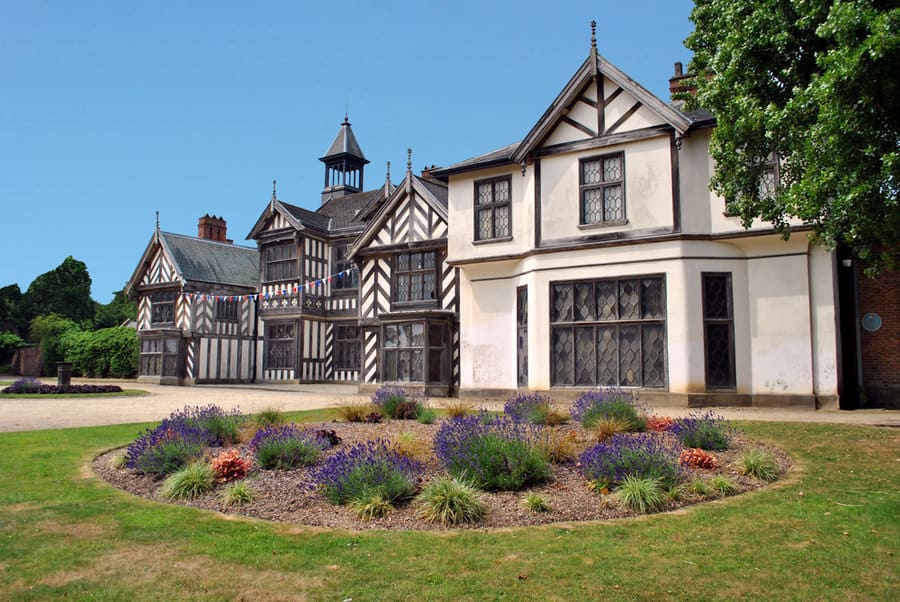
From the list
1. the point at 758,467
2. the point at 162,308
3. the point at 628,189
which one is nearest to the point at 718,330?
the point at 628,189

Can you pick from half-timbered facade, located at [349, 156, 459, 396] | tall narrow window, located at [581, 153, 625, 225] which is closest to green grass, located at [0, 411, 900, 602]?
tall narrow window, located at [581, 153, 625, 225]

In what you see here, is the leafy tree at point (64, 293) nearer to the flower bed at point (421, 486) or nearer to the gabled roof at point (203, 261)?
the gabled roof at point (203, 261)

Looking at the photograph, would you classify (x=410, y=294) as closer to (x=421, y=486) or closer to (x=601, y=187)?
(x=601, y=187)

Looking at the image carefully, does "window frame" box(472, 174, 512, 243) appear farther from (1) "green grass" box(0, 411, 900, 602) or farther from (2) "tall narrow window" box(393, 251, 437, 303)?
(1) "green grass" box(0, 411, 900, 602)

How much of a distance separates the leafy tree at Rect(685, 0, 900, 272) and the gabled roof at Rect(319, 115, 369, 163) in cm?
2897

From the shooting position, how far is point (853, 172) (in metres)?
9.87

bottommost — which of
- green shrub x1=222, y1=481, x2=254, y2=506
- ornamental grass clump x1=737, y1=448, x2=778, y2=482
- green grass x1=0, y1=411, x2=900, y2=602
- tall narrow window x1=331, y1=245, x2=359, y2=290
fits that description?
green grass x1=0, y1=411, x2=900, y2=602

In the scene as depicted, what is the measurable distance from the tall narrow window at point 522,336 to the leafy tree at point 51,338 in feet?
114

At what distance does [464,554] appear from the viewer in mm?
5359

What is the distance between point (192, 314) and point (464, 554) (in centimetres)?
3097

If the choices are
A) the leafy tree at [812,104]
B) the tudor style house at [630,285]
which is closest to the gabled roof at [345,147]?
the tudor style house at [630,285]

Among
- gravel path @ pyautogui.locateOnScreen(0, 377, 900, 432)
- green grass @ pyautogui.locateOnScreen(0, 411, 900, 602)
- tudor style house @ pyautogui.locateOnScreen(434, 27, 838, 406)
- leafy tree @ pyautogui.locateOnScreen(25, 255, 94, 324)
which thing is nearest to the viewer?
green grass @ pyautogui.locateOnScreen(0, 411, 900, 602)

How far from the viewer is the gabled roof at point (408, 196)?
24.0 metres

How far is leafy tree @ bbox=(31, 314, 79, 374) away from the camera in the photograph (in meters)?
43.0
